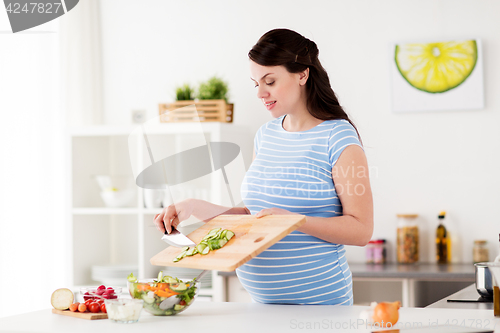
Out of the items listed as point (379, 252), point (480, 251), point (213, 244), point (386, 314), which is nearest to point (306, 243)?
point (213, 244)

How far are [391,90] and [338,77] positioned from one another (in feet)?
0.99

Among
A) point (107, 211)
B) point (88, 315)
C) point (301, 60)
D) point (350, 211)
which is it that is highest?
point (301, 60)

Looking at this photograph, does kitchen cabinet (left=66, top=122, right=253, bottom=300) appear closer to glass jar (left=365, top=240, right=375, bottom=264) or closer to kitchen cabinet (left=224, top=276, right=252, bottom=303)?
kitchen cabinet (left=224, top=276, right=252, bottom=303)

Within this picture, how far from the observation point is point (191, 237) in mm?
1551

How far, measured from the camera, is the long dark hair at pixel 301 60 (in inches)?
63.1

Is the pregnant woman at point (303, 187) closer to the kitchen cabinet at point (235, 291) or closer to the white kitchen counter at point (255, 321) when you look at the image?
the white kitchen counter at point (255, 321)

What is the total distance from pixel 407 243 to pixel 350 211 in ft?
5.24

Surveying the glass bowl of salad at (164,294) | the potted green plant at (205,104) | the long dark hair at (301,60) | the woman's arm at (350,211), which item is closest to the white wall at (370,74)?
the potted green plant at (205,104)

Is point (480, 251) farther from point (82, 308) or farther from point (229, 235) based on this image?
point (82, 308)

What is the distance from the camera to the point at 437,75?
117 inches

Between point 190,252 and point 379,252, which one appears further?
point 379,252

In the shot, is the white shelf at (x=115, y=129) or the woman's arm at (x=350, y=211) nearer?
the woman's arm at (x=350, y=211)

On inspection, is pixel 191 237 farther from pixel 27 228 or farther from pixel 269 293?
pixel 27 228

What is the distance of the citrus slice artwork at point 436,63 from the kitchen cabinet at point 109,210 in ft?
3.09
